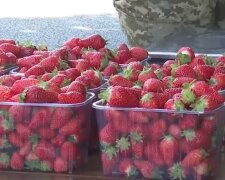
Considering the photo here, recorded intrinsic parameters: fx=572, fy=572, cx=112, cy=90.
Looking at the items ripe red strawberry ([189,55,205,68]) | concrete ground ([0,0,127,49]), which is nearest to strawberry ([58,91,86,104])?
ripe red strawberry ([189,55,205,68])

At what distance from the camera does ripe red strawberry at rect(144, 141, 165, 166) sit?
105 cm

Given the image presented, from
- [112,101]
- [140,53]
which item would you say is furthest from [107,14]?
[112,101]

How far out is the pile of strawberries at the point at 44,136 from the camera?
110 centimetres

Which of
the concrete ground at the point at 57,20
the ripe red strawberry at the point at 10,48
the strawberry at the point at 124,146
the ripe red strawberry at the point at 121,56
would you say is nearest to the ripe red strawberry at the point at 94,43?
the ripe red strawberry at the point at 121,56

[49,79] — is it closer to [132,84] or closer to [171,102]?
[132,84]

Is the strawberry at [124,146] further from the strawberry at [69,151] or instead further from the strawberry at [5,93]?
the strawberry at [5,93]

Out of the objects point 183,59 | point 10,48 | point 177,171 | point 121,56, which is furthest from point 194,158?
point 10,48

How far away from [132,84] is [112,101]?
0.40 feet

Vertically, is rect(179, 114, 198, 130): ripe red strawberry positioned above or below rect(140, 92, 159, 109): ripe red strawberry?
below

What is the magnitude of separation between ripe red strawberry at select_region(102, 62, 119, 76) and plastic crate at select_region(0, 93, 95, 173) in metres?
0.19

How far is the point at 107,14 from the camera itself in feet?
20.3

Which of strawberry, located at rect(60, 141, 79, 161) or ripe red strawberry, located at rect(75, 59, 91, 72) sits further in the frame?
ripe red strawberry, located at rect(75, 59, 91, 72)

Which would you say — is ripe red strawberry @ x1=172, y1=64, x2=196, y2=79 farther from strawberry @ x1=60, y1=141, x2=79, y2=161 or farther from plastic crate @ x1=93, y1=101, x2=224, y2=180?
strawberry @ x1=60, y1=141, x2=79, y2=161

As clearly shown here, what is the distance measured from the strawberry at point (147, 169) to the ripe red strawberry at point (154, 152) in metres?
0.01
